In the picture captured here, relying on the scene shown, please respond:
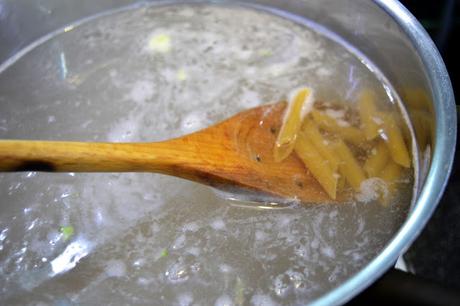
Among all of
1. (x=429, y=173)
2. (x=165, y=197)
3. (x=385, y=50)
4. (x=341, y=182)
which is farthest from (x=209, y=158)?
(x=385, y=50)

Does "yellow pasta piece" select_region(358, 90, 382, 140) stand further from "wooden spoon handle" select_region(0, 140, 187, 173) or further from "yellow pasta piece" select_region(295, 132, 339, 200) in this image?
"wooden spoon handle" select_region(0, 140, 187, 173)

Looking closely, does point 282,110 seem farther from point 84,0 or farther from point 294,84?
point 84,0

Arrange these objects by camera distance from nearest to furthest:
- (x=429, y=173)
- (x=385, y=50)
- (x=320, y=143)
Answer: (x=429, y=173)
(x=320, y=143)
(x=385, y=50)

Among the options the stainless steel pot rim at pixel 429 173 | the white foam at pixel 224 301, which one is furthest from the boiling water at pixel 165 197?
the stainless steel pot rim at pixel 429 173

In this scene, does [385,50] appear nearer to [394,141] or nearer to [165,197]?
[394,141]

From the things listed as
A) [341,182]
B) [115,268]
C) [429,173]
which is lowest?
[115,268]

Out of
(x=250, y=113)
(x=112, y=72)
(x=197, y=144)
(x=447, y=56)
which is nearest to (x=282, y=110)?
(x=250, y=113)
